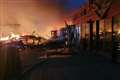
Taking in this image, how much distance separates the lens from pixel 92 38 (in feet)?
115

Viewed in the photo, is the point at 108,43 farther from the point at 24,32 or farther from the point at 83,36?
the point at 24,32

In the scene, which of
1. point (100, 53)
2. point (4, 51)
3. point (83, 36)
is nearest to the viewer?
point (4, 51)

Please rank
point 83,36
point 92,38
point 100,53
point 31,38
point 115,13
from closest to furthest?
point 115,13
point 100,53
point 92,38
point 83,36
point 31,38

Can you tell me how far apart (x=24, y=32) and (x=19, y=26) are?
8.35 feet

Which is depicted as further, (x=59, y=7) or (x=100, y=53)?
(x=59, y=7)

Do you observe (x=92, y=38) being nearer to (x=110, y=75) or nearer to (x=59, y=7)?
(x=110, y=75)

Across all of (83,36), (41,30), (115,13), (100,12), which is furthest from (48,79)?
(41,30)

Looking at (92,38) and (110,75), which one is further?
(92,38)

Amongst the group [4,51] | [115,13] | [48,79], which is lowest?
[48,79]

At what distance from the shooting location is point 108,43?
90.9ft

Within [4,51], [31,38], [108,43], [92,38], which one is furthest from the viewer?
[31,38]

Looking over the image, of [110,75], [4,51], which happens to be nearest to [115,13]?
[110,75]

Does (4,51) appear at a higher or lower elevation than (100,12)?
lower

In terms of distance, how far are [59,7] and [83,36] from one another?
3491 centimetres
